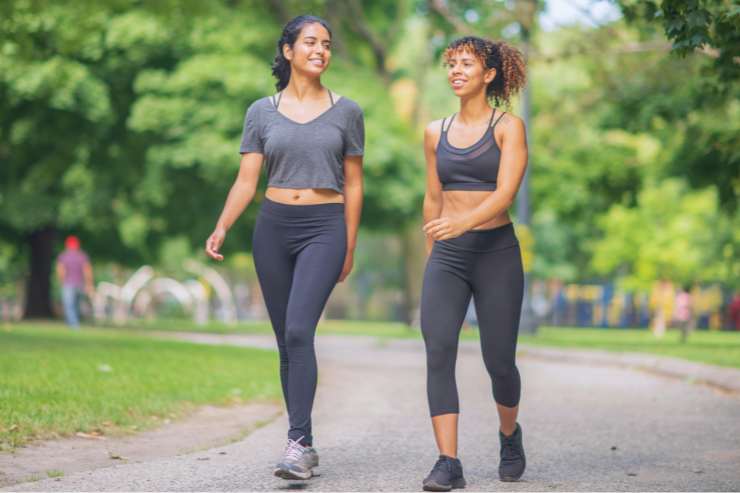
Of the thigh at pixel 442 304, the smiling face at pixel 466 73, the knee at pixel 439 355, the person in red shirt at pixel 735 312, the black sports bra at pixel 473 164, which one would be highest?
the smiling face at pixel 466 73

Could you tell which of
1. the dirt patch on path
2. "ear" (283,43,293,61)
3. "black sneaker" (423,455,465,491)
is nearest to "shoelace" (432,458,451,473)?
"black sneaker" (423,455,465,491)

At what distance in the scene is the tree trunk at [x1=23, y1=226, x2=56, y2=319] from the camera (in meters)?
33.2

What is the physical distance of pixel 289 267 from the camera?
6.16 metres

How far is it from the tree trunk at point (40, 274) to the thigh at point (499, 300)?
28.5 m

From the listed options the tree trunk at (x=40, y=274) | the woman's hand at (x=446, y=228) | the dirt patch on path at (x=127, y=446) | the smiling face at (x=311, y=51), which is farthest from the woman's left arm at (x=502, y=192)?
the tree trunk at (x=40, y=274)

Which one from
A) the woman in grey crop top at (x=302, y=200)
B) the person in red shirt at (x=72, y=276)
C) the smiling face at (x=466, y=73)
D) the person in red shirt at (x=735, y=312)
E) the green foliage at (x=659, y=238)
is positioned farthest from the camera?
the green foliage at (x=659, y=238)

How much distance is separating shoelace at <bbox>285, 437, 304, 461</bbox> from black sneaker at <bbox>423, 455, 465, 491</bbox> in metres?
0.62

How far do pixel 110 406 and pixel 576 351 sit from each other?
10842 millimetres

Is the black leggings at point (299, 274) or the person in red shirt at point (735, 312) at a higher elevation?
the black leggings at point (299, 274)

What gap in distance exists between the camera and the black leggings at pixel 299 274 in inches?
236

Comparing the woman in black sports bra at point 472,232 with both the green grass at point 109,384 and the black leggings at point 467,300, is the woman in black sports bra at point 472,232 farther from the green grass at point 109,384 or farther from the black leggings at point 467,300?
the green grass at point 109,384

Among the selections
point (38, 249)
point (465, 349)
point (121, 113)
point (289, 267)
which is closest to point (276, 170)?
point (289, 267)

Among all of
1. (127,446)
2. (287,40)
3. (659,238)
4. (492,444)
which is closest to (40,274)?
(659,238)

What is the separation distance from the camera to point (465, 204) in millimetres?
5801
